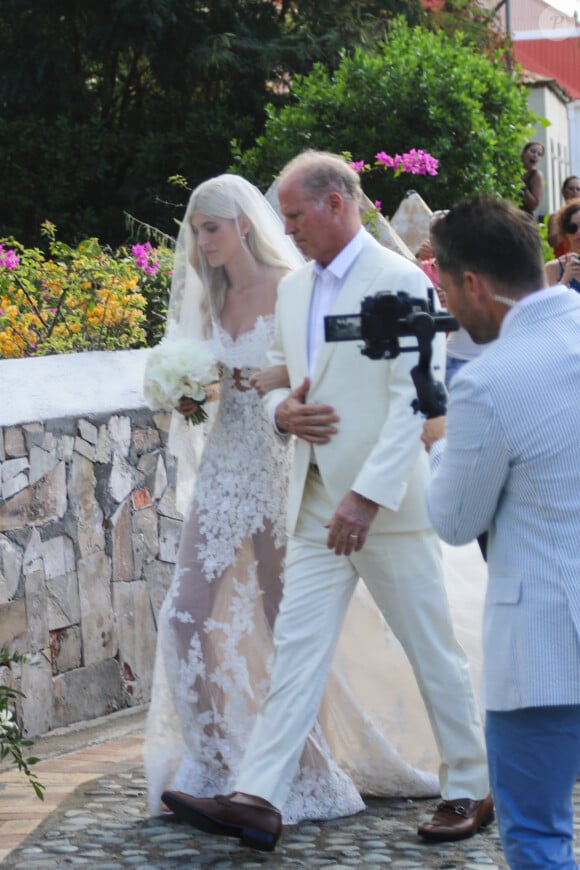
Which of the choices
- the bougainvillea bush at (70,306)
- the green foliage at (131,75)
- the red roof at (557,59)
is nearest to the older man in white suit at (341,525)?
the bougainvillea bush at (70,306)

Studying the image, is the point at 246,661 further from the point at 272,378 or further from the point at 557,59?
the point at 557,59

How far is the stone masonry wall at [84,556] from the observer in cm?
597

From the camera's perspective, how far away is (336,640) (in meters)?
4.55

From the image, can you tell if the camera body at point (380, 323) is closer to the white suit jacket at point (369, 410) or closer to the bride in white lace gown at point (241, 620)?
the white suit jacket at point (369, 410)

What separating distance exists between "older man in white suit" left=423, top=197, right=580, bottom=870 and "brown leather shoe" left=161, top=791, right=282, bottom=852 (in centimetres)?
149

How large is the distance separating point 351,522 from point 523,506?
1.47 m

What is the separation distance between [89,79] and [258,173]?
738 cm

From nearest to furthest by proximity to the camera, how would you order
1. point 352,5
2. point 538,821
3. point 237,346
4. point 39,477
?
point 538,821 < point 237,346 < point 39,477 < point 352,5

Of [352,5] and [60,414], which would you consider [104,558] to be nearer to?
[60,414]

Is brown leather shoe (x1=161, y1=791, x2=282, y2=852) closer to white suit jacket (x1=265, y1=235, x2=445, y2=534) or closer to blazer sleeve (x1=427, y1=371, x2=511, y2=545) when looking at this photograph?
white suit jacket (x1=265, y1=235, x2=445, y2=534)

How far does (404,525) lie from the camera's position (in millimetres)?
4543

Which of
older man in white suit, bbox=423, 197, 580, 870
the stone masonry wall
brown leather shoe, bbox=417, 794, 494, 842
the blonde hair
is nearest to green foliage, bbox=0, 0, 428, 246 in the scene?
the stone masonry wall

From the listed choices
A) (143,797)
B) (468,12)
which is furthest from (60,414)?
(468,12)

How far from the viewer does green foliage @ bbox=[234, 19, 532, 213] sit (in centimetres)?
1502
